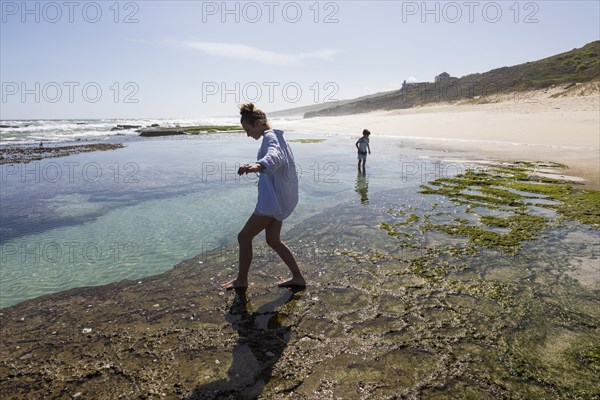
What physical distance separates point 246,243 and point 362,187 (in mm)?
9379

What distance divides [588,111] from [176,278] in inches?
1618

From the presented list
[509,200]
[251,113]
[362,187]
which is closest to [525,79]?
[362,187]

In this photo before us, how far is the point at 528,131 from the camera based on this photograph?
1205 inches

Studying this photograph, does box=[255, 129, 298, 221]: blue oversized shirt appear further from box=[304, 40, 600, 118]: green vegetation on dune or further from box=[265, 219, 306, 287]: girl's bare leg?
box=[304, 40, 600, 118]: green vegetation on dune

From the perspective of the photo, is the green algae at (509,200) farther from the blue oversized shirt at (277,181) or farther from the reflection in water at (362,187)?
the blue oversized shirt at (277,181)

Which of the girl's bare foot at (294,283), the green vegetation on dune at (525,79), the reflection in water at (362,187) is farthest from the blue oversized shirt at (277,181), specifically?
the green vegetation on dune at (525,79)

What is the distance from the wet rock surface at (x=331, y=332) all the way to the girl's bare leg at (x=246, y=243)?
0.21 metres

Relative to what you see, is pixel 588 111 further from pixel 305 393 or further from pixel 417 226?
pixel 305 393

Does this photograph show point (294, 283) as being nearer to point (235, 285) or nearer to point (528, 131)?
point (235, 285)

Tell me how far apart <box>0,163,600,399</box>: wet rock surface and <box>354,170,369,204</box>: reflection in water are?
528 cm

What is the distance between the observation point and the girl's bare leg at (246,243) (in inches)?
211

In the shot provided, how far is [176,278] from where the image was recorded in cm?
656

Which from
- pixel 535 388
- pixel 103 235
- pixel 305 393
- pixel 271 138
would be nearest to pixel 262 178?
pixel 271 138

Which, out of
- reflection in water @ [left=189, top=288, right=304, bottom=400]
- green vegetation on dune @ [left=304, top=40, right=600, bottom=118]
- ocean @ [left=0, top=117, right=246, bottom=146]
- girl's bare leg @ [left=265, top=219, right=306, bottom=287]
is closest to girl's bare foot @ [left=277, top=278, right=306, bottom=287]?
girl's bare leg @ [left=265, top=219, right=306, bottom=287]
